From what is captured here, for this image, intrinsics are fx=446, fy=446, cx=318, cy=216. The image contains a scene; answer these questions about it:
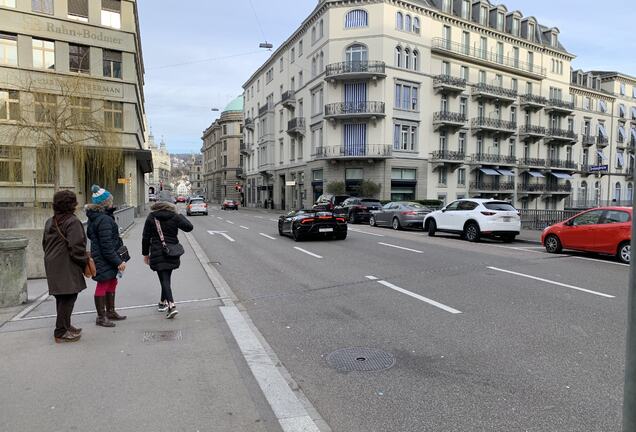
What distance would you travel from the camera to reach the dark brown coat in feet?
16.4

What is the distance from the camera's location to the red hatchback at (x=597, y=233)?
11.7 m

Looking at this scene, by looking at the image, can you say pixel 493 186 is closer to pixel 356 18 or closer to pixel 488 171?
pixel 488 171

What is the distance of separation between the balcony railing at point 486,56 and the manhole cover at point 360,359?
42.7m

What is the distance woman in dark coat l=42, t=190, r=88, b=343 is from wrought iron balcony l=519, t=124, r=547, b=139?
2117 inches

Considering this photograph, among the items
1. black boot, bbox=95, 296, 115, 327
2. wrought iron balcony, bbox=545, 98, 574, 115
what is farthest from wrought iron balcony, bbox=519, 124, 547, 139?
black boot, bbox=95, 296, 115, 327

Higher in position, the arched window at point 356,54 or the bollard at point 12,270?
the arched window at point 356,54

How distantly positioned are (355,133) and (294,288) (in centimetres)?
3440

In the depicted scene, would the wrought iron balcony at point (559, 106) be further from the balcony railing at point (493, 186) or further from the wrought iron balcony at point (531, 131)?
the balcony railing at point (493, 186)

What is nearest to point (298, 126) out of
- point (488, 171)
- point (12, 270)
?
point (488, 171)

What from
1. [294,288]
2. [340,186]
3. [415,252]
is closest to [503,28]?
[340,186]

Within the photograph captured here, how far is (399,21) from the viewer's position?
40625mm

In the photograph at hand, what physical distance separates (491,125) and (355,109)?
16250 mm

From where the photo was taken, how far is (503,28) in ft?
160

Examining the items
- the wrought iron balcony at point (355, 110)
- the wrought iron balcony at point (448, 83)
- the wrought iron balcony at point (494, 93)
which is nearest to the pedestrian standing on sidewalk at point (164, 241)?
the wrought iron balcony at point (355, 110)
